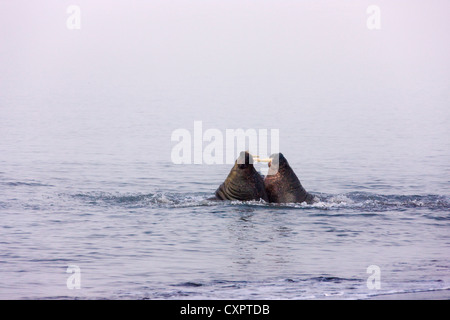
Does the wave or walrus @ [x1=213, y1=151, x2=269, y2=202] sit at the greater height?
walrus @ [x1=213, y1=151, x2=269, y2=202]

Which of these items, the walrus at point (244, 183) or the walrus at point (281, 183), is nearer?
the walrus at point (244, 183)

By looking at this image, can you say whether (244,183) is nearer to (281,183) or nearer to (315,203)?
(281,183)

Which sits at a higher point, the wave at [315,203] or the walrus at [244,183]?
the walrus at [244,183]

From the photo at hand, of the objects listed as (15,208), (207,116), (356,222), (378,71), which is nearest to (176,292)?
(356,222)

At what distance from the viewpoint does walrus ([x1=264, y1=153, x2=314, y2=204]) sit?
2166cm

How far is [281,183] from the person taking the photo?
2183 centimetres

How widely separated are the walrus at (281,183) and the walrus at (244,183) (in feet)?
0.63

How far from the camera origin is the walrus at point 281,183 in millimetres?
21661

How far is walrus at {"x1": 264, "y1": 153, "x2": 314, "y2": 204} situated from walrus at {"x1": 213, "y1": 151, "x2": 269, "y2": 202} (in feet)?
0.63

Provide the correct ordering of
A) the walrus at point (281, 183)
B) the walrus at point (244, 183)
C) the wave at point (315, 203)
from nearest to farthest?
the walrus at point (244, 183) < the walrus at point (281, 183) < the wave at point (315, 203)

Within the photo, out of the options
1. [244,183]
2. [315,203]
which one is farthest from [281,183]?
[315,203]

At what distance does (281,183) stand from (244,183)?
2.86 feet
